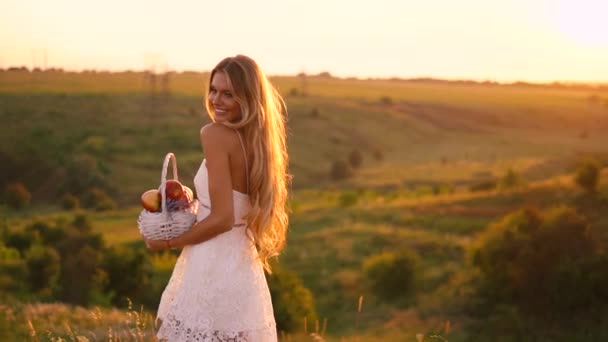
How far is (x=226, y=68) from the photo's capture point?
13.6 ft

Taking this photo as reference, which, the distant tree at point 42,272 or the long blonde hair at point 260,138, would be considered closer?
the long blonde hair at point 260,138

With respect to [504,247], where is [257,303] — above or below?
above

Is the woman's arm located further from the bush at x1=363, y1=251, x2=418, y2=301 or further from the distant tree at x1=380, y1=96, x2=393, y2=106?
the distant tree at x1=380, y1=96, x2=393, y2=106

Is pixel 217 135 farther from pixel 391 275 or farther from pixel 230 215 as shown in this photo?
pixel 391 275

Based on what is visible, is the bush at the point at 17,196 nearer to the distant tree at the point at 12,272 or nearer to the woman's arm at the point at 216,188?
the distant tree at the point at 12,272

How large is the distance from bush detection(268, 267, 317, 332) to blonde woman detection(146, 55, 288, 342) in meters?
21.6

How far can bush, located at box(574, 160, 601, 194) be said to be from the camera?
147 feet

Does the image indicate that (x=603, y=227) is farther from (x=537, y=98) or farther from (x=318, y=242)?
(x=537, y=98)

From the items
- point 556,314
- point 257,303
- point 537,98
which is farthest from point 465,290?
point 537,98

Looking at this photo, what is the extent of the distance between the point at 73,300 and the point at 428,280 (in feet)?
51.9

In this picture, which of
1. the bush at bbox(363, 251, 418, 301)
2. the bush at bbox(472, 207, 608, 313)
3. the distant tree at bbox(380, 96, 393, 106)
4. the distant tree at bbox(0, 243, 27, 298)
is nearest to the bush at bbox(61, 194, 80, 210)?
the distant tree at bbox(0, 243, 27, 298)

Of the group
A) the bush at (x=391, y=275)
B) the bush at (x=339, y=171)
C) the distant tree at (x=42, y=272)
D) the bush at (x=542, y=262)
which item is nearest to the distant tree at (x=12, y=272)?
the distant tree at (x=42, y=272)

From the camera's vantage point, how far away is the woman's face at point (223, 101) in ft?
13.7

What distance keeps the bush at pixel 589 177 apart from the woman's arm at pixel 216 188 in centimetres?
4316
